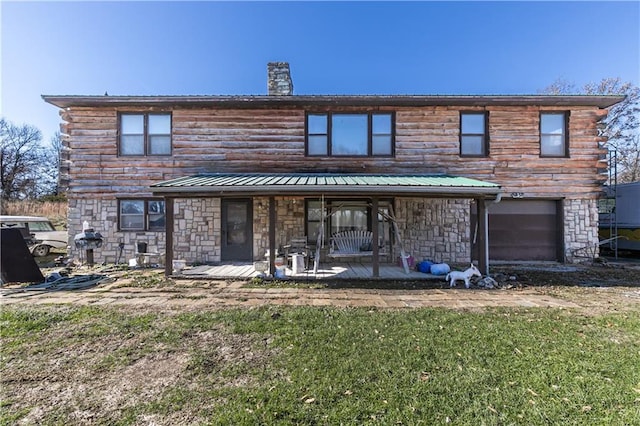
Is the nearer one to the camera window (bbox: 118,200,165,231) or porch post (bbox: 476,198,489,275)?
porch post (bbox: 476,198,489,275)

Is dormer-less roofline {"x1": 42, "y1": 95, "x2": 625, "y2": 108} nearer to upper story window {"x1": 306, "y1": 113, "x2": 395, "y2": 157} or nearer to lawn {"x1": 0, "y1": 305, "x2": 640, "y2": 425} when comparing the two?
upper story window {"x1": 306, "y1": 113, "x2": 395, "y2": 157}

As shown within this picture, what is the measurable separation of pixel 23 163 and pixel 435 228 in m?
43.6

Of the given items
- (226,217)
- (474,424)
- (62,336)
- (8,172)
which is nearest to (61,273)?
(226,217)

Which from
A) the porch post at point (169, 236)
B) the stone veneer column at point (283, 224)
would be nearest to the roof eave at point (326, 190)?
the porch post at point (169, 236)

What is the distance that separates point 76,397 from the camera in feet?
8.00

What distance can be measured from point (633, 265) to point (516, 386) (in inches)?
404

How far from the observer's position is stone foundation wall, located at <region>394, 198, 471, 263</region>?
30.0 feet

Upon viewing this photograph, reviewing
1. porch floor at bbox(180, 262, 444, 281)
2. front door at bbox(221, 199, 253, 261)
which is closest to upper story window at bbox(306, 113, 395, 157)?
front door at bbox(221, 199, 253, 261)

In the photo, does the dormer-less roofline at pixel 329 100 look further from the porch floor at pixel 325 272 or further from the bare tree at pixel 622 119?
the bare tree at pixel 622 119

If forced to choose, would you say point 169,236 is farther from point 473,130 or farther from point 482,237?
point 473,130

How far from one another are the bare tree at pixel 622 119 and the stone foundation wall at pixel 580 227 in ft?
49.1

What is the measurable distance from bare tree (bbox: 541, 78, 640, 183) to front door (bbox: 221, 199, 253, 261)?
2278 cm

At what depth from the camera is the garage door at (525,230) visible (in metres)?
9.36

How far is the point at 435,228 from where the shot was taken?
9.20 m
